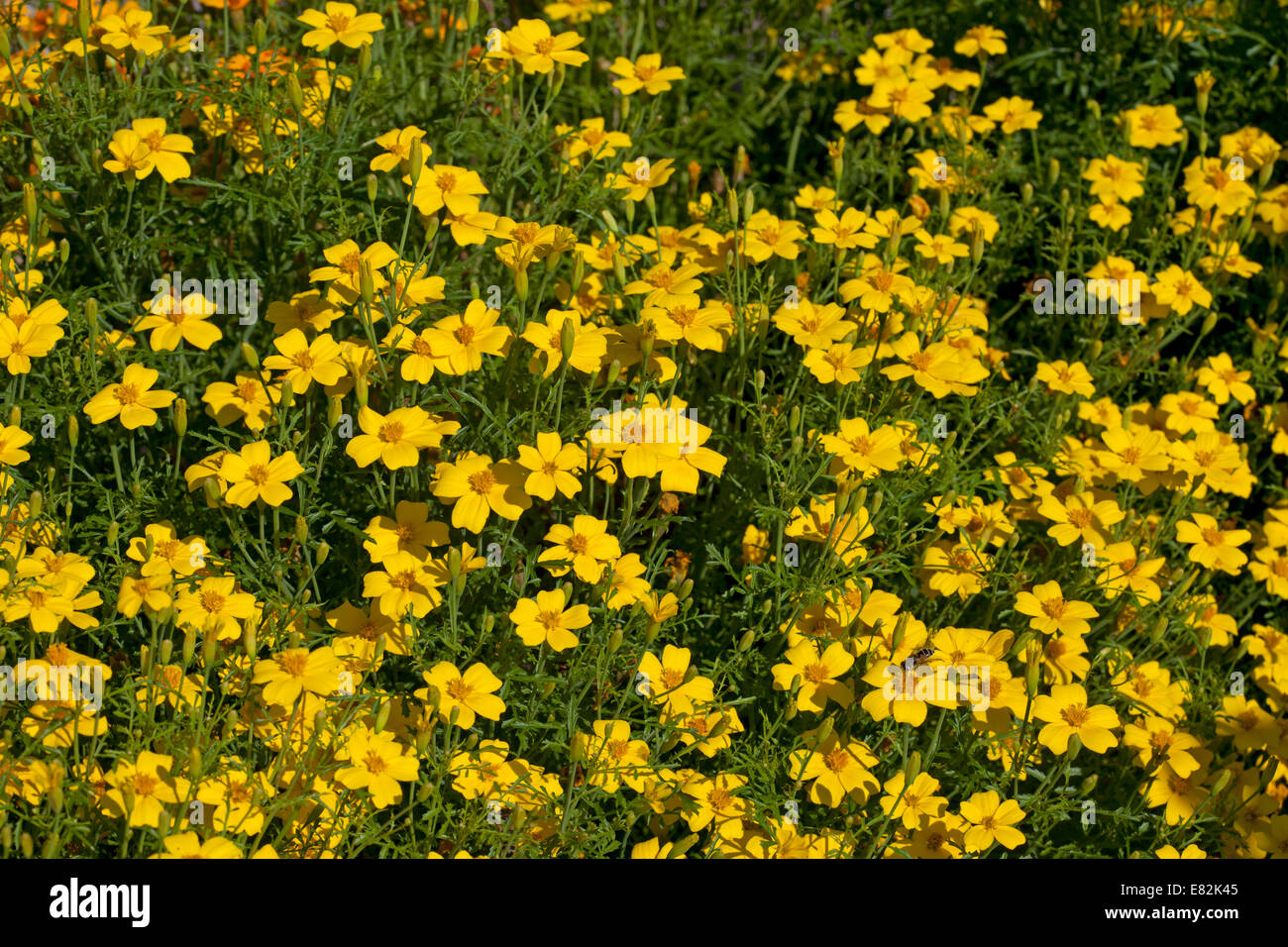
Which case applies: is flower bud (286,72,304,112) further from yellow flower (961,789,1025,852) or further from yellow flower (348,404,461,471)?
yellow flower (961,789,1025,852)

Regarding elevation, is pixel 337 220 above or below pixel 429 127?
below

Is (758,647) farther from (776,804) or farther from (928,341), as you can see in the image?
(928,341)

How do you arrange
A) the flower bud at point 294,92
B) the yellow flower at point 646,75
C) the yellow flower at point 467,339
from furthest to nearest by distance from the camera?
the yellow flower at point 646,75 → the flower bud at point 294,92 → the yellow flower at point 467,339

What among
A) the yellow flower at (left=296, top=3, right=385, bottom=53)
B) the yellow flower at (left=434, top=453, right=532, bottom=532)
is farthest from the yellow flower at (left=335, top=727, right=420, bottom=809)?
the yellow flower at (left=296, top=3, right=385, bottom=53)

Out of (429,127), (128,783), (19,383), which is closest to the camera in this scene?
(128,783)

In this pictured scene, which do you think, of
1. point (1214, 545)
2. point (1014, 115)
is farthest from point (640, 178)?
point (1214, 545)

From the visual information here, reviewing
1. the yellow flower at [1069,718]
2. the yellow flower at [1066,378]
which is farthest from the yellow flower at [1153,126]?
the yellow flower at [1069,718]

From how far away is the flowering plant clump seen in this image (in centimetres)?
241

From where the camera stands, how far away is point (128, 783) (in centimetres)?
216

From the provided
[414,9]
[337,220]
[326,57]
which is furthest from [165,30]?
[414,9]

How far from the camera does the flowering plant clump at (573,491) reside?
241 centimetres

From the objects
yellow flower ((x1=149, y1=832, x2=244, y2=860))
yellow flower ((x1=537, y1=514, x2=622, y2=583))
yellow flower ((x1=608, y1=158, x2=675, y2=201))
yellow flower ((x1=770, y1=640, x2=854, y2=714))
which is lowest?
yellow flower ((x1=149, y1=832, x2=244, y2=860))

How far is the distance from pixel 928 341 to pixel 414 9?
1982mm

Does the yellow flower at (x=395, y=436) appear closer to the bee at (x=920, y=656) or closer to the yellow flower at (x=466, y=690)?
the yellow flower at (x=466, y=690)
